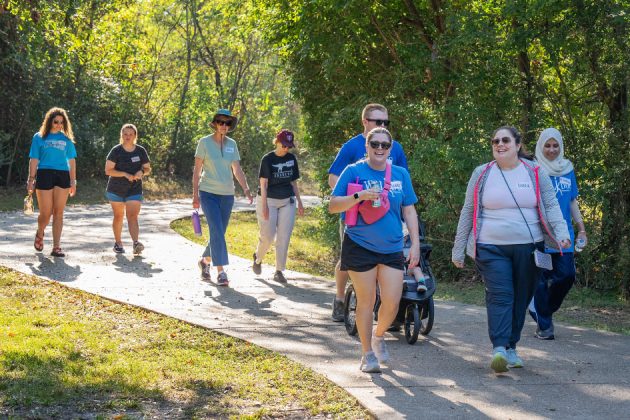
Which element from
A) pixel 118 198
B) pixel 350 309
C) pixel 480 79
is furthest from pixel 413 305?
pixel 118 198

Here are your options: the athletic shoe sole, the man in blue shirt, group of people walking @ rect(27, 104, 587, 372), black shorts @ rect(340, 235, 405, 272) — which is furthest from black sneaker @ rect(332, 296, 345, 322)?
the athletic shoe sole

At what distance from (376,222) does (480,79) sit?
642 cm

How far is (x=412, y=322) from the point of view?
27.9ft

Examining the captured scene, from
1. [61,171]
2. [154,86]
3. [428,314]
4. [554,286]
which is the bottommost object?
[428,314]

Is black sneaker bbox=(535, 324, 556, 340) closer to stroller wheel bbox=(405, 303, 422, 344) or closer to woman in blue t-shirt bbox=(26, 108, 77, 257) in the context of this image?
stroller wheel bbox=(405, 303, 422, 344)

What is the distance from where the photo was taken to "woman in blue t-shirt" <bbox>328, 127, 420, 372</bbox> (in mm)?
6992

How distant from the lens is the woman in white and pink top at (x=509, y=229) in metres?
7.29

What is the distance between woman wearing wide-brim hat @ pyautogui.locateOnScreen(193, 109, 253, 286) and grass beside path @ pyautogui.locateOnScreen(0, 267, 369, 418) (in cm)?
215

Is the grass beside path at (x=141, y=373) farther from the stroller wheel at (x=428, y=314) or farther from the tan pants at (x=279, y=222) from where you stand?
the tan pants at (x=279, y=222)

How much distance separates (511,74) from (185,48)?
1070 inches

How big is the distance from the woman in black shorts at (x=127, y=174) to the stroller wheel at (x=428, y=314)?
20.3ft

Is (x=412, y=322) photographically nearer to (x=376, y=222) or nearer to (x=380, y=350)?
(x=380, y=350)

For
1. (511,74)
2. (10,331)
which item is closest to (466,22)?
(511,74)

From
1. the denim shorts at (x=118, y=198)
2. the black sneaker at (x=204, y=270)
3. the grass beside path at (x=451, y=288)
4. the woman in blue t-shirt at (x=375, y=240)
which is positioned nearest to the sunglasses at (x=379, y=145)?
the woman in blue t-shirt at (x=375, y=240)
